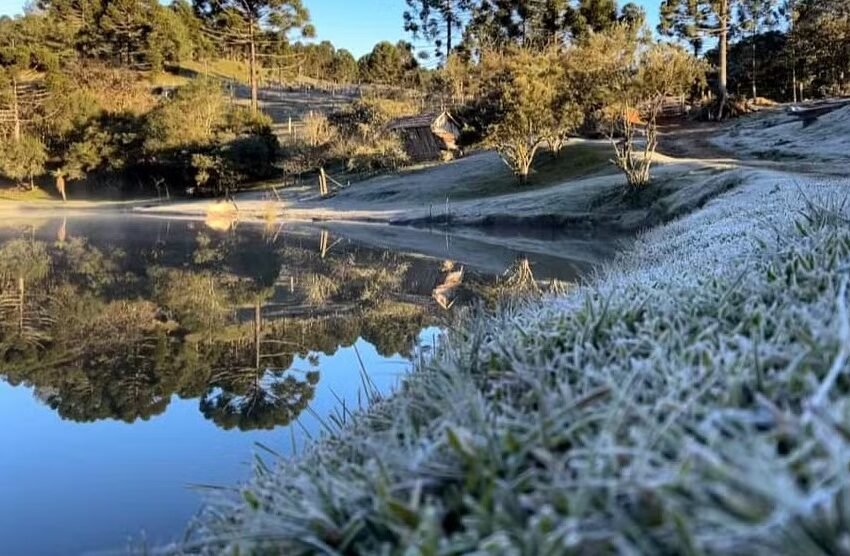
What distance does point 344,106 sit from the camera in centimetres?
4716

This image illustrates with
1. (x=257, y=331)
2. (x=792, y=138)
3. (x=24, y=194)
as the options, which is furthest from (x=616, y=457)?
(x=24, y=194)

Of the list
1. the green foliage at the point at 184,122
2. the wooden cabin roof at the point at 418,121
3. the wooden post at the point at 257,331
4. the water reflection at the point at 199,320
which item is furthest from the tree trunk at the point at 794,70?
the wooden post at the point at 257,331

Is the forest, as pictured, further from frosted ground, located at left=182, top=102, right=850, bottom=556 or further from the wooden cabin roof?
frosted ground, located at left=182, top=102, right=850, bottom=556

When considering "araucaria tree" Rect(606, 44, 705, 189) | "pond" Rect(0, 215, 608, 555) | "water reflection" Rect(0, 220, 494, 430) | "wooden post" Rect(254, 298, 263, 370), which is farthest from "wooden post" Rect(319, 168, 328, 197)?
"wooden post" Rect(254, 298, 263, 370)

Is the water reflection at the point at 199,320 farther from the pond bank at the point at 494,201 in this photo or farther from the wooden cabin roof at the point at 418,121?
the wooden cabin roof at the point at 418,121

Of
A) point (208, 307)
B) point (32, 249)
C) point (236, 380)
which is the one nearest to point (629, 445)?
point (236, 380)

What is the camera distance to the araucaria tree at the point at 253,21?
48.3 meters

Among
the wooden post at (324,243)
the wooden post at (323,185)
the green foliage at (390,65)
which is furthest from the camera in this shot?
the green foliage at (390,65)

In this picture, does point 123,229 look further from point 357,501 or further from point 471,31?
point 471,31

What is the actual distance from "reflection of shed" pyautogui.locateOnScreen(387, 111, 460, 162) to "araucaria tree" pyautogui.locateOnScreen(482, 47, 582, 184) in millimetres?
11630

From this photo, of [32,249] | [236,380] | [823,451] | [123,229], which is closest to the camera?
[823,451]

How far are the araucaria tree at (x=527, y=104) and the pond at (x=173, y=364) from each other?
11.0 metres

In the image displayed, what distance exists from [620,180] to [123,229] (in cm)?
1701

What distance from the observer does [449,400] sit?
200 cm
